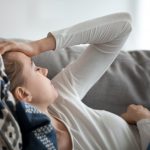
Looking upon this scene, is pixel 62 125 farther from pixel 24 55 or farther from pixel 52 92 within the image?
pixel 24 55

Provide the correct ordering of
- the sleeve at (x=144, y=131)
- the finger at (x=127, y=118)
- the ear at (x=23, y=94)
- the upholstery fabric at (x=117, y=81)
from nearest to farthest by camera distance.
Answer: the ear at (x=23, y=94) → the sleeve at (x=144, y=131) → the finger at (x=127, y=118) → the upholstery fabric at (x=117, y=81)

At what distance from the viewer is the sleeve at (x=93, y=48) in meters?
1.19

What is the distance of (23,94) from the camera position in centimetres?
100

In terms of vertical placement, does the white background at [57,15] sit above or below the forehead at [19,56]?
below

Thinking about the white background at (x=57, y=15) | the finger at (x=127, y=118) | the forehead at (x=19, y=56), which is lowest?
the finger at (x=127, y=118)

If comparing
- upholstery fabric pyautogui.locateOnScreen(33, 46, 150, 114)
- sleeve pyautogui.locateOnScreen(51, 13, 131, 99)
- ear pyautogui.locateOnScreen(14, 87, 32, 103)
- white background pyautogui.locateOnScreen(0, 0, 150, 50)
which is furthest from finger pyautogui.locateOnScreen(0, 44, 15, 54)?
white background pyautogui.locateOnScreen(0, 0, 150, 50)

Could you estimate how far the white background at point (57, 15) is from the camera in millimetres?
1816

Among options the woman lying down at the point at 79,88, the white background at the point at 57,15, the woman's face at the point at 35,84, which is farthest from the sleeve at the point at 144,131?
the white background at the point at 57,15

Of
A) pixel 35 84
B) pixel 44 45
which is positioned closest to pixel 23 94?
pixel 35 84

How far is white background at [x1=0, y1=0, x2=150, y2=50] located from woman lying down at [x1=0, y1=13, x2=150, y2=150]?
2.25 ft

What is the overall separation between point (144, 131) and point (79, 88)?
238 millimetres

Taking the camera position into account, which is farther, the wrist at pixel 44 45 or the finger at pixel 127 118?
the finger at pixel 127 118

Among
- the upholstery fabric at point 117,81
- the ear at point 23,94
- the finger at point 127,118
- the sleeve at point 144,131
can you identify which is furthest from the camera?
the upholstery fabric at point 117,81

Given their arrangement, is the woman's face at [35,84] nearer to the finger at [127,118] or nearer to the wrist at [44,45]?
the wrist at [44,45]
